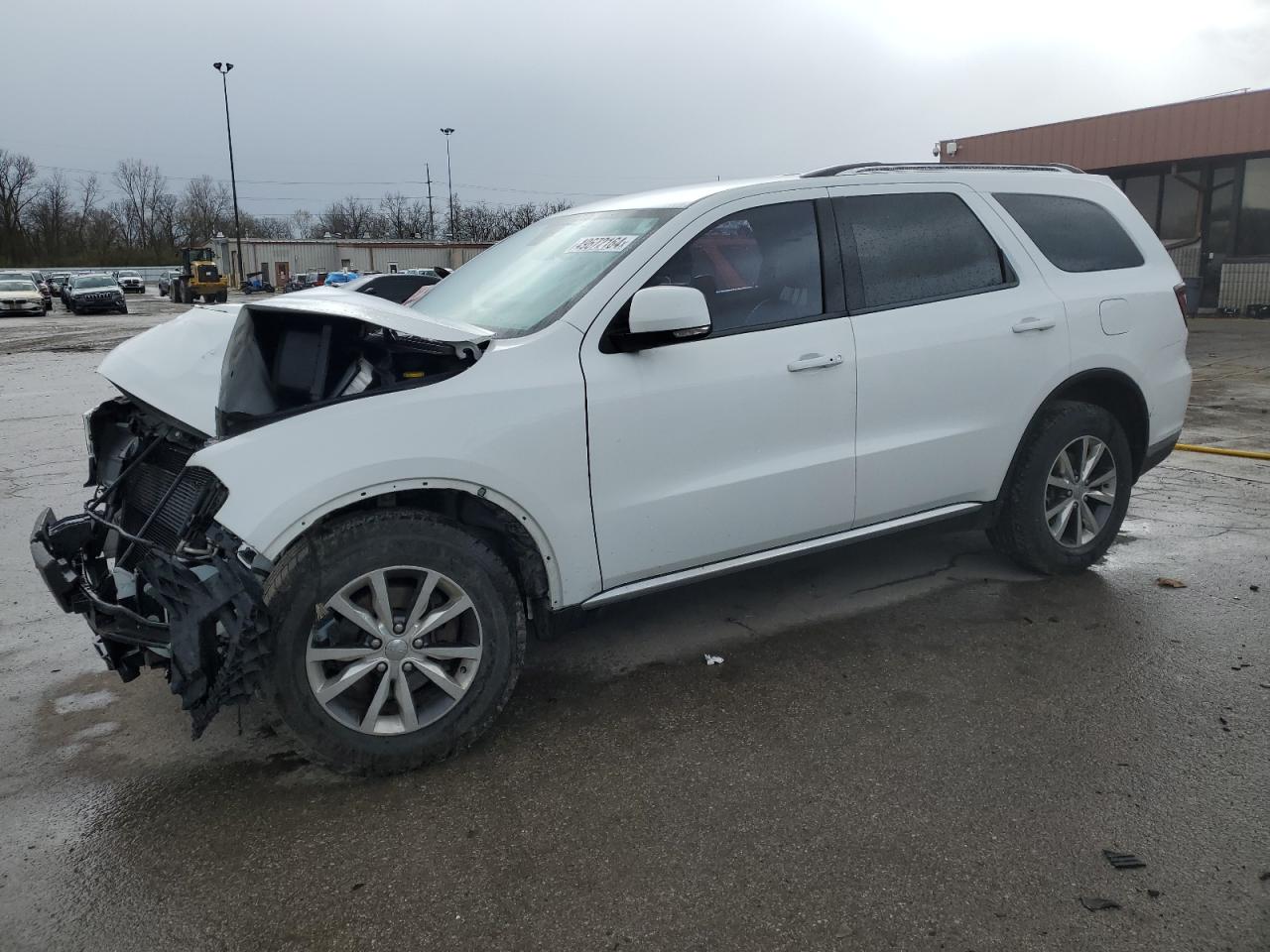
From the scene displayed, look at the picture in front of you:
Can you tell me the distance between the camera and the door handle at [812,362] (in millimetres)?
3790

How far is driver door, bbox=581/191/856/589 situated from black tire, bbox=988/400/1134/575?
111 centimetres

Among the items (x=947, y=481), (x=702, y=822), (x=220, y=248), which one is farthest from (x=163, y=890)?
(x=220, y=248)

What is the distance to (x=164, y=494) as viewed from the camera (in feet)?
11.3

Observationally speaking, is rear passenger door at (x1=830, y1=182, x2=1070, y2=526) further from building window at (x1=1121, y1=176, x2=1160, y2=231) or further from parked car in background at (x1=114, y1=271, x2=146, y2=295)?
parked car in background at (x1=114, y1=271, x2=146, y2=295)

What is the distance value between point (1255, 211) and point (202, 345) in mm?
25908

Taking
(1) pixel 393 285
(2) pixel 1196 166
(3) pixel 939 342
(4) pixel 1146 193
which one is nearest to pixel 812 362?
(3) pixel 939 342

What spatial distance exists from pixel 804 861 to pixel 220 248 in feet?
254

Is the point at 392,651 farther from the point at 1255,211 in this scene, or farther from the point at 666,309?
the point at 1255,211

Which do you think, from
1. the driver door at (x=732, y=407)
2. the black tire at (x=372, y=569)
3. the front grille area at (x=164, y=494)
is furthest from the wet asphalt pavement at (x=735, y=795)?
the front grille area at (x=164, y=494)

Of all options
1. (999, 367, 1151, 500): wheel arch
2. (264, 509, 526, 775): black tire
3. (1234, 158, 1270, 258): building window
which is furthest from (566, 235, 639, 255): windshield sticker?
(1234, 158, 1270, 258): building window

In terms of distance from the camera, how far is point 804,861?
2.71 m

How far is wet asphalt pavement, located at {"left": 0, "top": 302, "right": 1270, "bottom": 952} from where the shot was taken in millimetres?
2516

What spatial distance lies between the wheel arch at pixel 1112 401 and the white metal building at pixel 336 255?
199 ft

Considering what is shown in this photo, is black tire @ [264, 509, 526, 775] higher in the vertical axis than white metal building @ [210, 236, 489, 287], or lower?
lower
